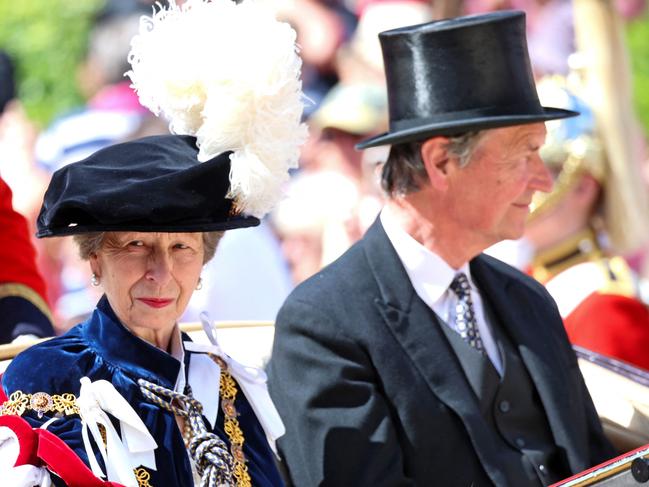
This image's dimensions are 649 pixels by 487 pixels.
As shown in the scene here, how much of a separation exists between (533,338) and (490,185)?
41cm

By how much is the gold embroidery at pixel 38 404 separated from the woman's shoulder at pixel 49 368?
0.02 metres

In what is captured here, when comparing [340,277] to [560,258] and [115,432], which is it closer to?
[115,432]

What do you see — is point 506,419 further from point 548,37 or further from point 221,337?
point 548,37

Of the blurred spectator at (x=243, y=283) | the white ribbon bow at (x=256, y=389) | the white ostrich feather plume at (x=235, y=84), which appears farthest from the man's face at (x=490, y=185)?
the blurred spectator at (x=243, y=283)

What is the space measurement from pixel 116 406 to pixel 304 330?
696 mm

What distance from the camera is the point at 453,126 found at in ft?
12.0

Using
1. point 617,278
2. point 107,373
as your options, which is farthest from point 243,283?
point 107,373

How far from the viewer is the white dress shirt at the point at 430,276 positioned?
3.69 metres

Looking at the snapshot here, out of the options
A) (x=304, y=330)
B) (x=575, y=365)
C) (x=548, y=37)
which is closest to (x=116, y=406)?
(x=304, y=330)

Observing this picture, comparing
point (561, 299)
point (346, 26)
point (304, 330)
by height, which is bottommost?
point (561, 299)

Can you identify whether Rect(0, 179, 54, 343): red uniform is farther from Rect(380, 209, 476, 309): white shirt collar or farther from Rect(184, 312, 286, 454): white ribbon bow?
Rect(380, 209, 476, 309): white shirt collar

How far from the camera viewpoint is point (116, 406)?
294 cm

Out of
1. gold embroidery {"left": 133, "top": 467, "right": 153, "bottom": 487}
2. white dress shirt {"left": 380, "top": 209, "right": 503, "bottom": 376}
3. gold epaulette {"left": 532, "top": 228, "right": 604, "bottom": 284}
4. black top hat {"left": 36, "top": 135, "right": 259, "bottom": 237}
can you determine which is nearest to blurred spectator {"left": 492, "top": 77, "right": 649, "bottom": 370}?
gold epaulette {"left": 532, "top": 228, "right": 604, "bottom": 284}

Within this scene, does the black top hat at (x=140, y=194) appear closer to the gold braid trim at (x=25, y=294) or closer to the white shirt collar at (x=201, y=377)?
the white shirt collar at (x=201, y=377)
